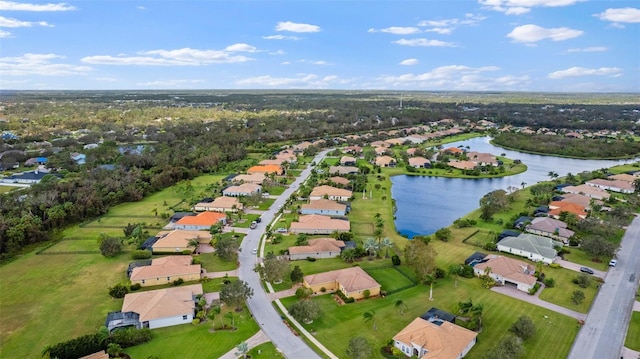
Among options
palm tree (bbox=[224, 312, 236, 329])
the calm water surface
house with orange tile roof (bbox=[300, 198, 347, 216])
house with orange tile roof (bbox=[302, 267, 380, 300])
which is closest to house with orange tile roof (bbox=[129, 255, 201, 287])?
palm tree (bbox=[224, 312, 236, 329])

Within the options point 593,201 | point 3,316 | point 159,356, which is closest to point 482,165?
point 593,201

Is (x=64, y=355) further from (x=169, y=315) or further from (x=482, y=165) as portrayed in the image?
(x=482, y=165)

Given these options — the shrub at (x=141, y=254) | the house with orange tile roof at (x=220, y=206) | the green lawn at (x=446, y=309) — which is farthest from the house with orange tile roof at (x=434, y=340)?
the house with orange tile roof at (x=220, y=206)

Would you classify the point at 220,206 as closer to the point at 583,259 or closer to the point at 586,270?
the point at 586,270

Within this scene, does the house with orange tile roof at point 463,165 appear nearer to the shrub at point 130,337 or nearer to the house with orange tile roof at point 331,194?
the house with orange tile roof at point 331,194

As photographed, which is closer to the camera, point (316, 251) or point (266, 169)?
point (316, 251)

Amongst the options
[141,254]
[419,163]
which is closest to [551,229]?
[419,163]

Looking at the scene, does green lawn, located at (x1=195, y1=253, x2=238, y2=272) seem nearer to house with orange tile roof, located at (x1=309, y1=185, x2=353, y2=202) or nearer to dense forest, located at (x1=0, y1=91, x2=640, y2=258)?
dense forest, located at (x1=0, y1=91, x2=640, y2=258)
